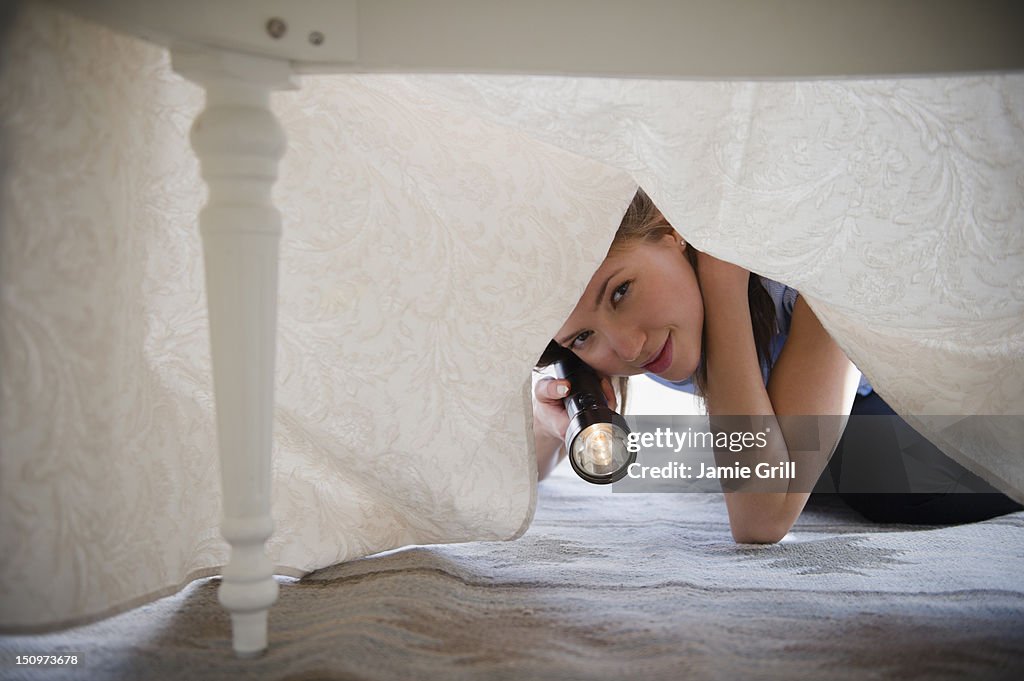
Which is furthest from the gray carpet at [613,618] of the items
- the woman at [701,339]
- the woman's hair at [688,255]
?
the woman's hair at [688,255]

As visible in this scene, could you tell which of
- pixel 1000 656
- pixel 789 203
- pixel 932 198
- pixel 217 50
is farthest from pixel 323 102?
pixel 1000 656

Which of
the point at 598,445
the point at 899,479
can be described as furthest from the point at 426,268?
the point at 899,479

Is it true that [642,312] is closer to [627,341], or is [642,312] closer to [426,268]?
[627,341]

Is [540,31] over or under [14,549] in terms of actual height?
over

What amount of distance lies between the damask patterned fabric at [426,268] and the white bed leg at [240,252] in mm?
89

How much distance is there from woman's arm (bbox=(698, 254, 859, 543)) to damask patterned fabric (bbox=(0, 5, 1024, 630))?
Result: 184 millimetres

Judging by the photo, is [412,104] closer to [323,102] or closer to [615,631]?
[323,102]

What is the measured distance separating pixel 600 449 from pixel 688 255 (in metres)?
0.30

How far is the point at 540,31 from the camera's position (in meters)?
0.47

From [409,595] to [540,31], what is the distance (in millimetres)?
434

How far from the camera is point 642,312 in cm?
101

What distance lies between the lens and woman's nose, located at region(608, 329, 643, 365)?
101 cm

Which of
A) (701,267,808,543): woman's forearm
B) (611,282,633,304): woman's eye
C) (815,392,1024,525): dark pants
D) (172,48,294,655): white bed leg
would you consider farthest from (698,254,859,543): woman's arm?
(172,48,294,655): white bed leg

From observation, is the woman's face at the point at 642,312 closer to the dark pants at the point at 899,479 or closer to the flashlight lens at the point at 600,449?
the flashlight lens at the point at 600,449
